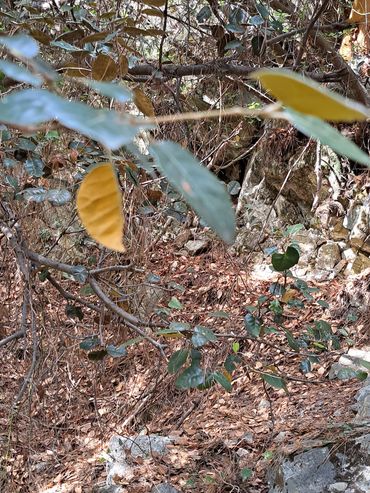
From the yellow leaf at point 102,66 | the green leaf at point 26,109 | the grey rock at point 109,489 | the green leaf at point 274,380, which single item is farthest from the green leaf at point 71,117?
the grey rock at point 109,489

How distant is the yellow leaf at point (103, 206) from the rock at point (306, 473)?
63.5 inches

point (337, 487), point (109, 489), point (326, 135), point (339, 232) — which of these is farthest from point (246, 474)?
point (326, 135)

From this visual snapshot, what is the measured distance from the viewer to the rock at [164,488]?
1.96m

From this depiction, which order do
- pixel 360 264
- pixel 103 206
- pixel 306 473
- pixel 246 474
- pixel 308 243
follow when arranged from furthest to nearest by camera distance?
pixel 308 243, pixel 360 264, pixel 246 474, pixel 306 473, pixel 103 206

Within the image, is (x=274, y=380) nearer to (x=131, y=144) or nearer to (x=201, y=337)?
(x=201, y=337)

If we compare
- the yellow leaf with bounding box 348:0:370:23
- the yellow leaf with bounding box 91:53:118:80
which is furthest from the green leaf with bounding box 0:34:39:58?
the yellow leaf with bounding box 348:0:370:23

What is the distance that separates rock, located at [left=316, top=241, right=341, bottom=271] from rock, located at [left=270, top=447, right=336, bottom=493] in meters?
1.67

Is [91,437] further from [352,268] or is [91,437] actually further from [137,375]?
[352,268]

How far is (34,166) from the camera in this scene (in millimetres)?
1145

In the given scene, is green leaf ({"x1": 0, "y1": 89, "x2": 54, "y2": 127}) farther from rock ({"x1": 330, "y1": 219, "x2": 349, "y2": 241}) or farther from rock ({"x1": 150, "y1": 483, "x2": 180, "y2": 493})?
rock ({"x1": 330, "y1": 219, "x2": 349, "y2": 241})

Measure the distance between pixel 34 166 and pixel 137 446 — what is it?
4.59 feet

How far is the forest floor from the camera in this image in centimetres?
189

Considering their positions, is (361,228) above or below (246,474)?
above

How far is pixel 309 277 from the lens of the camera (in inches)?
131
